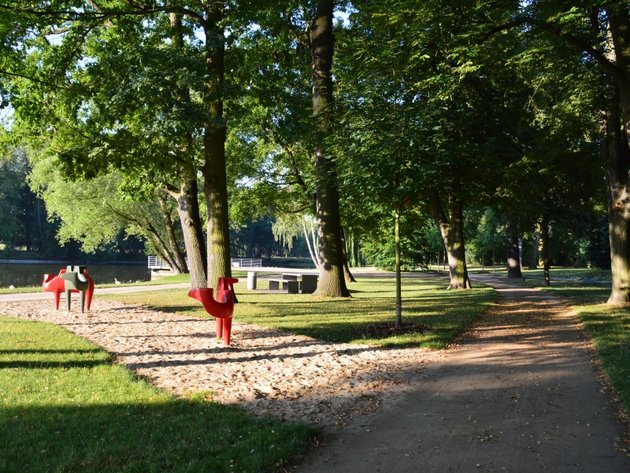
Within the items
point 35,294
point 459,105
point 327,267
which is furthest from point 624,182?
point 35,294

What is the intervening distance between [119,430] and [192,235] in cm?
1173

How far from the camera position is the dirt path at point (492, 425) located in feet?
13.3

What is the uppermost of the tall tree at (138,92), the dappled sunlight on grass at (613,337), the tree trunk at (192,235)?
the tall tree at (138,92)

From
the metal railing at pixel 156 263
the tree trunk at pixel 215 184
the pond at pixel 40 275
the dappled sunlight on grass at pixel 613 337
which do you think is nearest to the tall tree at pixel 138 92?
the tree trunk at pixel 215 184

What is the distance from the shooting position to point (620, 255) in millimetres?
14516

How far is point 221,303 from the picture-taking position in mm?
8484

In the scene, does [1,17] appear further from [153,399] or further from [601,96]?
[601,96]

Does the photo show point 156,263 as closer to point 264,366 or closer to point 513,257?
point 513,257

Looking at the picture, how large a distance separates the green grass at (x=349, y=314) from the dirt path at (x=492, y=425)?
179cm

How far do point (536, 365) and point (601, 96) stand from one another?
11.1 m

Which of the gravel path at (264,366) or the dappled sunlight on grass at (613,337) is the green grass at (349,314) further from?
the dappled sunlight on grass at (613,337)

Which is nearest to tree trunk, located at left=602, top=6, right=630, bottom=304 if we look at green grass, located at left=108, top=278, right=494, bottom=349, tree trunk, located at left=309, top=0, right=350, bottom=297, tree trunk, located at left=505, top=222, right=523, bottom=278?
green grass, located at left=108, top=278, right=494, bottom=349

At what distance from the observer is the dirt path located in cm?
407

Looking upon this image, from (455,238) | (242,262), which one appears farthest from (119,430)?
(242,262)
